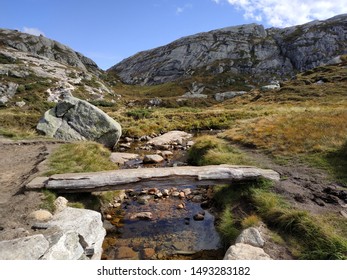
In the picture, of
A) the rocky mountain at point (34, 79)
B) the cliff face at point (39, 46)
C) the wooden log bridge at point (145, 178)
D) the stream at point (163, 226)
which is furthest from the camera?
the cliff face at point (39, 46)

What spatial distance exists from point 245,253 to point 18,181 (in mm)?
8892

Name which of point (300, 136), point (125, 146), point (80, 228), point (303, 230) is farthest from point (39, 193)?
point (125, 146)

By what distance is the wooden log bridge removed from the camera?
384 inches

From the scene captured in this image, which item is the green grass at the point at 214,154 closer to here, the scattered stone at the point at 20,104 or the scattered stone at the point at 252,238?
the scattered stone at the point at 252,238

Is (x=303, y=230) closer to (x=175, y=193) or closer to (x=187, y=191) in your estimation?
(x=175, y=193)

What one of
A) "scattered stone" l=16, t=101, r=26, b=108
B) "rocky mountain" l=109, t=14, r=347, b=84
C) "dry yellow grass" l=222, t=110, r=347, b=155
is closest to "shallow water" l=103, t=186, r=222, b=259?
"dry yellow grass" l=222, t=110, r=347, b=155

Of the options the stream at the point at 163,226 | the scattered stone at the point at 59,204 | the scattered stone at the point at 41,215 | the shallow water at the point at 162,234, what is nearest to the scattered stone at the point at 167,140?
the stream at the point at 163,226

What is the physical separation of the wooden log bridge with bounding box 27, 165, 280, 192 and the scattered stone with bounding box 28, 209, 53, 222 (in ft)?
6.35

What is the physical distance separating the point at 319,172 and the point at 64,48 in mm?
127603

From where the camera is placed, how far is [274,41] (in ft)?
472

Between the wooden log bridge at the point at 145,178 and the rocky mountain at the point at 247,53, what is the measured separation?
381ft

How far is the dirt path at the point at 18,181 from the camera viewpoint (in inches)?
281

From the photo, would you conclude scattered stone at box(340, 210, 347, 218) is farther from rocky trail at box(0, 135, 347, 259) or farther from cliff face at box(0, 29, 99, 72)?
cliff face at box(0, 29, 99, 72)

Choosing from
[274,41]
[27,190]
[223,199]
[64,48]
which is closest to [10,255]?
[27,190]
